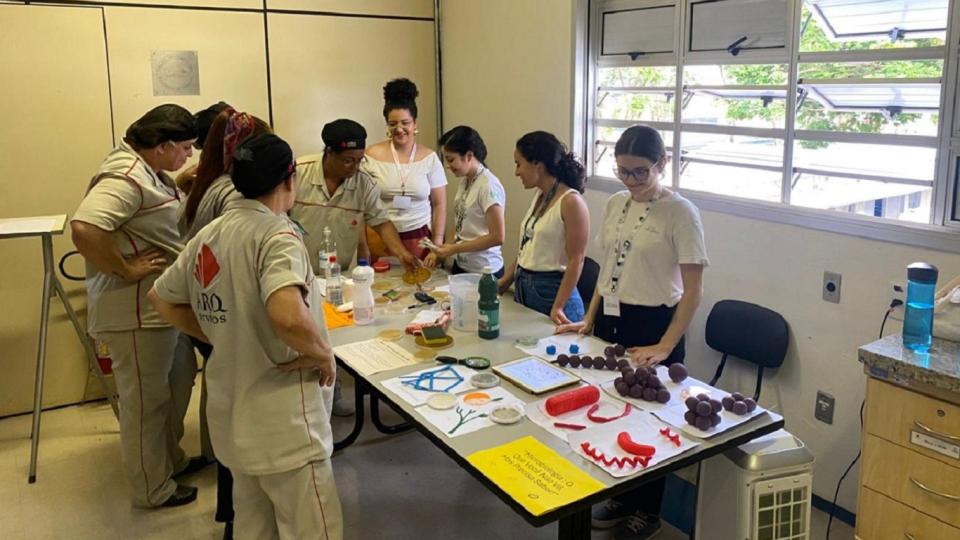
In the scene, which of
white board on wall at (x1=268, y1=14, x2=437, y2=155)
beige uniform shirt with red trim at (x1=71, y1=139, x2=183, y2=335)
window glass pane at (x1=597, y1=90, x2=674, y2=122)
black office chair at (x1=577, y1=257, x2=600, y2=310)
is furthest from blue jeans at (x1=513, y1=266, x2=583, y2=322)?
white board on wall at (x1=268, y1=14, x2=437, y2=155)

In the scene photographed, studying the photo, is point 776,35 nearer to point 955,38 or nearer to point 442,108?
point 955,38

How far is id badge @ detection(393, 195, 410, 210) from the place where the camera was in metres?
3.69

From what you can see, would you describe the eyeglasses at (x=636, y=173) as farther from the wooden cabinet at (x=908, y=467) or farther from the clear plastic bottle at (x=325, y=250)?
the clear plastic bottle at (x=325, y=250)

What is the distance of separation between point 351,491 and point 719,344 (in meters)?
1.65

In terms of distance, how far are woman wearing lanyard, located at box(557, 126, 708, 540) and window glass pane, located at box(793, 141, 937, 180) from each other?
2.68ft

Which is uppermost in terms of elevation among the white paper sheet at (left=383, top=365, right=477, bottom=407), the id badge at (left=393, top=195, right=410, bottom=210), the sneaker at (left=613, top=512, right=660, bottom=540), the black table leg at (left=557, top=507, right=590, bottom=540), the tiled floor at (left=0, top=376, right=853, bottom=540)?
the id badge at (left=393, top=195, right=410, bottom=210)

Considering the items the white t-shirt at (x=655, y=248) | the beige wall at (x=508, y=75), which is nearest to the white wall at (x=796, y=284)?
the beige wall at (x=508, y=75)

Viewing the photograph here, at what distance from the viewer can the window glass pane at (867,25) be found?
98.3 inches

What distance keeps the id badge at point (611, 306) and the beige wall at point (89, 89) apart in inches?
99.6

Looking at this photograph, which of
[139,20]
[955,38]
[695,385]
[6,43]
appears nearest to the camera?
[695,385]

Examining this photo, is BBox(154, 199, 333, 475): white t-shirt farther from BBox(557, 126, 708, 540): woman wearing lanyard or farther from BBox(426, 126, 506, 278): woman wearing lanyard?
BBox(426, 126, 506, 278): woman wearing lanyard

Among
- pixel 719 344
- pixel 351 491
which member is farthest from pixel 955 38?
pixel 351 491

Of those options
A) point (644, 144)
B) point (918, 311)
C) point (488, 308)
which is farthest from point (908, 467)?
point (488, 308)

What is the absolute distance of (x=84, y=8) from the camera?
3.71 metres
